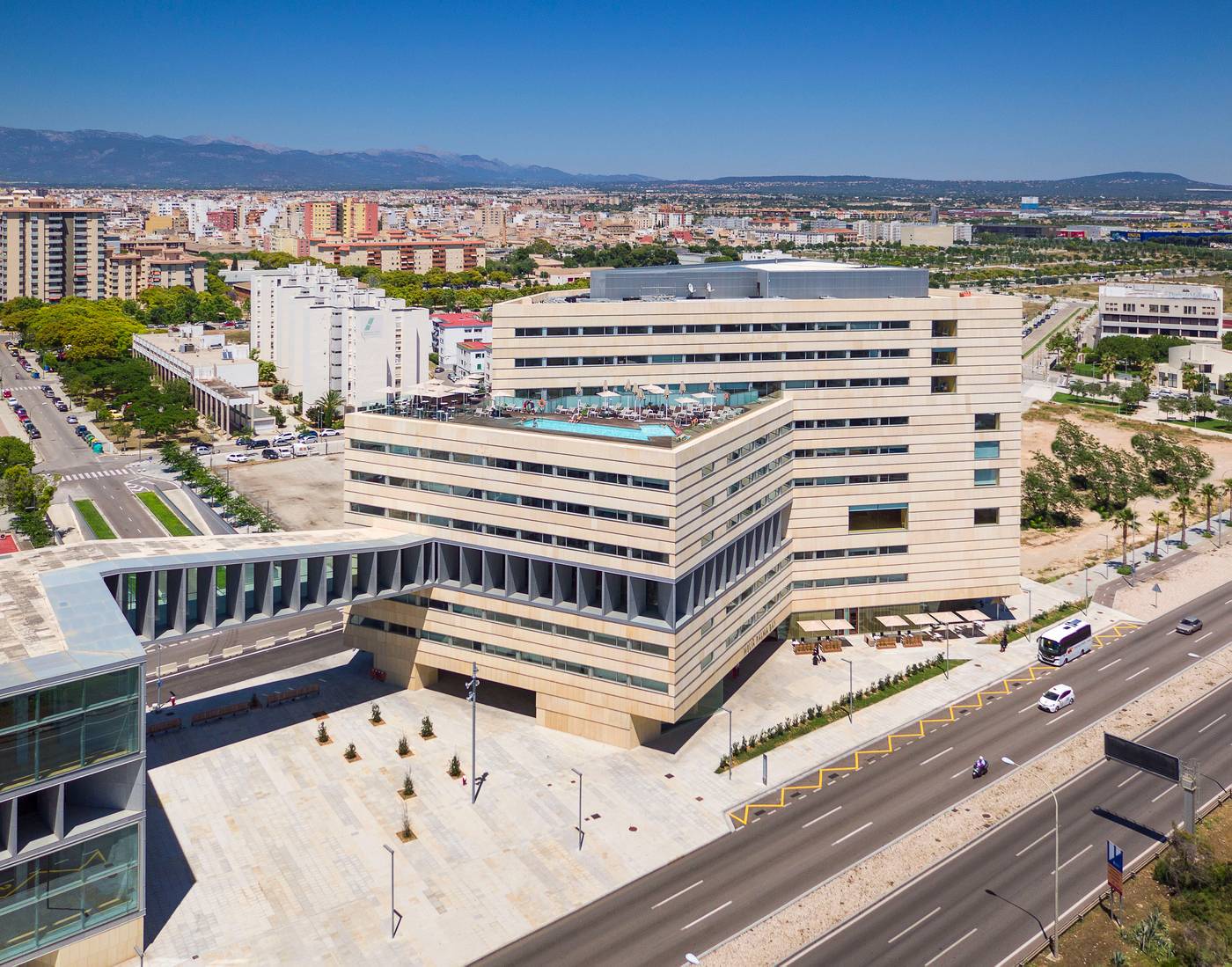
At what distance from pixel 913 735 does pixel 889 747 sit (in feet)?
7.76

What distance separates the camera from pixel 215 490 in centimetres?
10956

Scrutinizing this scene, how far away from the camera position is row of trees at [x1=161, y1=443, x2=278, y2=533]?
10032 cm

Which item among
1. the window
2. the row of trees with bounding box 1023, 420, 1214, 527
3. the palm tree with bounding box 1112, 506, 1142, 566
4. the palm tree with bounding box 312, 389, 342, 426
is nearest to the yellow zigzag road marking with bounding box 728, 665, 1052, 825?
the window

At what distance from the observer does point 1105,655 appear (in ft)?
241

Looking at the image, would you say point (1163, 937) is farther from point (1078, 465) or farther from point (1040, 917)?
point (1078, 465)

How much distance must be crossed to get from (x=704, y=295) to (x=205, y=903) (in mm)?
55255

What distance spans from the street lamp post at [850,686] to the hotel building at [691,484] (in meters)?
5.75

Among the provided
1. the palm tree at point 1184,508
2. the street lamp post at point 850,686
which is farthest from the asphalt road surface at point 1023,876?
the palm tree at point 1184,508

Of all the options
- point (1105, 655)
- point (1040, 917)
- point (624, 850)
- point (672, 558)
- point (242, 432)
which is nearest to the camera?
point (1040, 917)

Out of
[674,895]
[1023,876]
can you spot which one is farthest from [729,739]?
[1023,876]

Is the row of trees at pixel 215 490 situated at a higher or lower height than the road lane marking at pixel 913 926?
higher

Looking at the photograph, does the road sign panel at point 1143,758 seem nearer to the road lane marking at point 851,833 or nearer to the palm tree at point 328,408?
the road lane marking at point 851,833

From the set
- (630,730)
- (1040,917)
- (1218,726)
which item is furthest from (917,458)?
(1040,917)

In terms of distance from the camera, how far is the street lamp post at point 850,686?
210 ft
